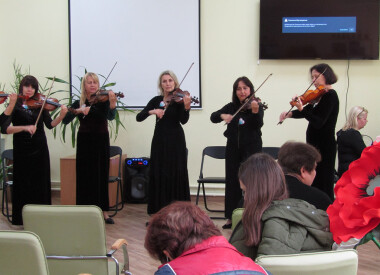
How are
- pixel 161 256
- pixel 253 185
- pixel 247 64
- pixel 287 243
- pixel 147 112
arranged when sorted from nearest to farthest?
pixel 161 256 → pixel 287 243 → pixel 253 185 → pixel 147 112 → pixel 247 64

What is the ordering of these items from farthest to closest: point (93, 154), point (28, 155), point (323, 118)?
point (93, 154), point (28, 155), point (323, 118)

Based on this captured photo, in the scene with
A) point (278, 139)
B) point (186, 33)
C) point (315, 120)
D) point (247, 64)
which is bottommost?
point (278, 139)

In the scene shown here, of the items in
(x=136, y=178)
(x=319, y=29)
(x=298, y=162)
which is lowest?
(x=136, y=178)

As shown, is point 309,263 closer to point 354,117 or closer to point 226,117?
point 226,117

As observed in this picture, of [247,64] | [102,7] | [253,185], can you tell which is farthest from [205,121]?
[253,185]

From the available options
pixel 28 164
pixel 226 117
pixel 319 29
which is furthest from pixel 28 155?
pixel 319 29

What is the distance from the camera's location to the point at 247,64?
591 cm

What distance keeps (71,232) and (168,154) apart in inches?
89.7

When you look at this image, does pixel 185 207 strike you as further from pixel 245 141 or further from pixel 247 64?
pixel 247 64

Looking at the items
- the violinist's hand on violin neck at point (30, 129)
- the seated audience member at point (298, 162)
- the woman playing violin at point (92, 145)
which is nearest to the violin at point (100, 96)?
the woman playing violin at point (92, 145)

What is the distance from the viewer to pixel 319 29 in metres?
5.71

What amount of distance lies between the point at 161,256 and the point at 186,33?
194 inches

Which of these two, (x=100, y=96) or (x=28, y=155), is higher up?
(x=100, y=96)

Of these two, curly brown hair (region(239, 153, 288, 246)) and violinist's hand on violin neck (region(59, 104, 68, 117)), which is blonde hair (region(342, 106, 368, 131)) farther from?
curly brown hair (region(239, 153, 288, 246))
